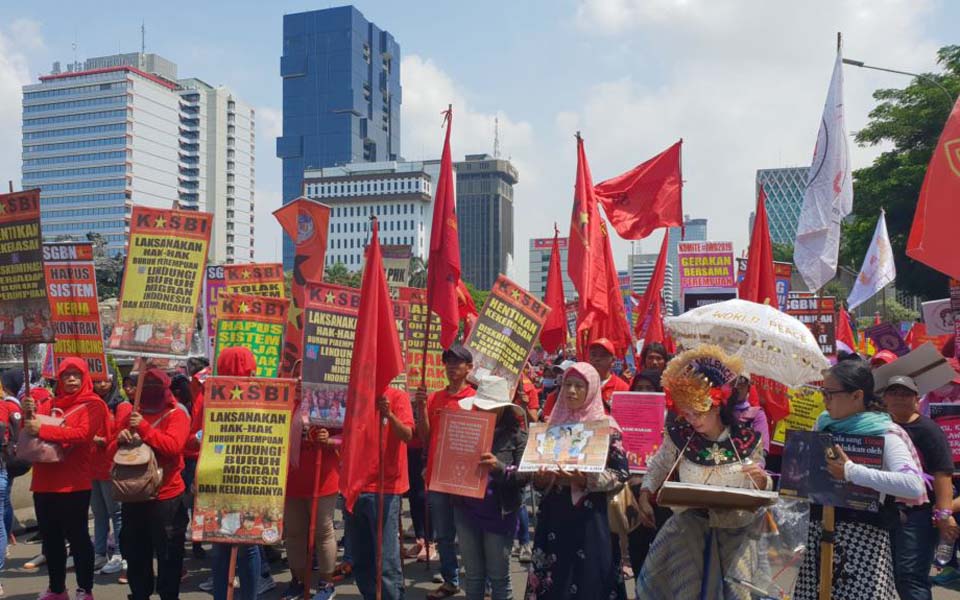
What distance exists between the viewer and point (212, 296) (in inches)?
402

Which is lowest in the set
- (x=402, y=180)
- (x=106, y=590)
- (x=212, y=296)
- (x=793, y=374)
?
(x=106, y=590)

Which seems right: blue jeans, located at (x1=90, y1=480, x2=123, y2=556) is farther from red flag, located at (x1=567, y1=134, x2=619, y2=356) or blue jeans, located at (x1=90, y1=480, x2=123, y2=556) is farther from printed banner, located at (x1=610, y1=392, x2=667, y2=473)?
printed banner, located at (x1=610, y1=392, x2=667, y2=473)

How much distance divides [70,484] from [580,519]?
156 inches

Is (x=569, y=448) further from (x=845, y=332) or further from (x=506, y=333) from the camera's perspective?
(x=845, y=332)

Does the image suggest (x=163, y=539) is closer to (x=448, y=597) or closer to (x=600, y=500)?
(x=448, y=597)

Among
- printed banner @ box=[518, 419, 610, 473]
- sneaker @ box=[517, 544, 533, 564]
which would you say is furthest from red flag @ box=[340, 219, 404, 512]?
sneaker @ box=[517, 544, 533, 564]

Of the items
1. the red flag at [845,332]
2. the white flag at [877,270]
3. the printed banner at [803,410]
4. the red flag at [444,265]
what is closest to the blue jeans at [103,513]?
the red flag at [444,265]

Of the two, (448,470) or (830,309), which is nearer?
(448,470)

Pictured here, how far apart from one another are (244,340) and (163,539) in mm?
1561

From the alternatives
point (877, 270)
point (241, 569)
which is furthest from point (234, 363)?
point (877, 270)

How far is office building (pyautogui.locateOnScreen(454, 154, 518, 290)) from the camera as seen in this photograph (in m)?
167

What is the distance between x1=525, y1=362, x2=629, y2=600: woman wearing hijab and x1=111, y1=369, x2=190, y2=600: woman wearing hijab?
110 inches

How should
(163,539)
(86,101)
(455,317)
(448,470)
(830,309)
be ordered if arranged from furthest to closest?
1. (86,101)
2. (830,309)
3. (455,317)
4. (163,539)
5. (448,470)

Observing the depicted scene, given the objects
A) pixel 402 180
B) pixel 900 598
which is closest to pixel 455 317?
pixel 900 598
